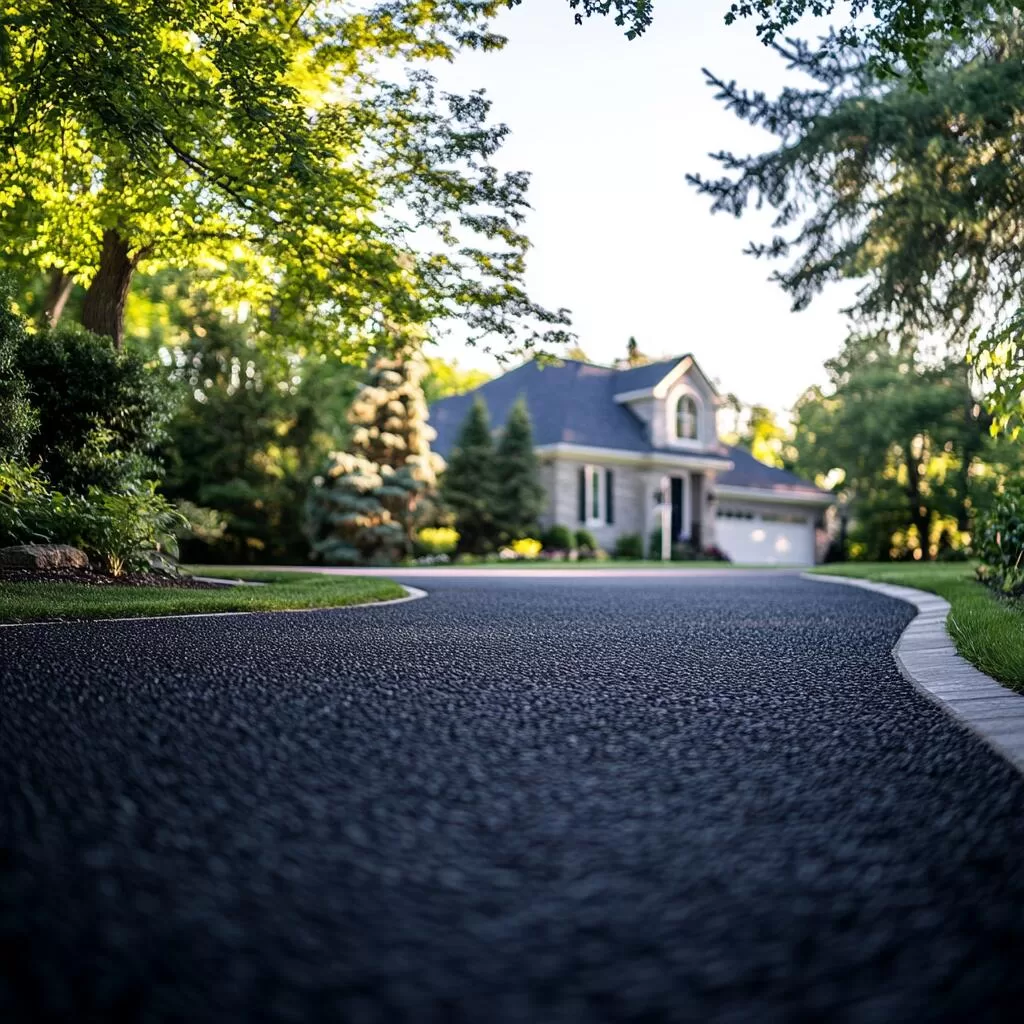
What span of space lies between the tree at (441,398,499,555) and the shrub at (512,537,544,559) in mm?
541

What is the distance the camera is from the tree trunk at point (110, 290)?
1134 centimetres

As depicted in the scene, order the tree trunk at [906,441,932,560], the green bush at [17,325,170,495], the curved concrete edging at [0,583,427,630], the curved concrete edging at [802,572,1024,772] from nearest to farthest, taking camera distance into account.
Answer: the curved concrete edging at [802,572,1024,772], the curved concrete edging at [0,583,427,630], the green bush at [17,325,170,495], the tree trunk at [906,441,932,560]

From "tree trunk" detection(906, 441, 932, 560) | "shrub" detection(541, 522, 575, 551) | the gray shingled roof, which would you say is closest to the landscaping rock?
"shrub" detection(541, 522, 575, 551)

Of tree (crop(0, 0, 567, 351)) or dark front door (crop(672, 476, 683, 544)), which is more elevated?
tree (crop(0, 0, 567, 351))

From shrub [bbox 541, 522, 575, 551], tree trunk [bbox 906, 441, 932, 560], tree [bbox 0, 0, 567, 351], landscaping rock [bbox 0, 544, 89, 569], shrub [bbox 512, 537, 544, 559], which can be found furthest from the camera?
tree trunk [bbox 906, 441, 932, 560]

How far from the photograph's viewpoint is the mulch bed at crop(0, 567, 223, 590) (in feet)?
26.2

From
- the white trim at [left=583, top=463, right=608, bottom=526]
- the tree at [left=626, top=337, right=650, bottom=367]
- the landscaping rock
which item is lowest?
the landscaping rock

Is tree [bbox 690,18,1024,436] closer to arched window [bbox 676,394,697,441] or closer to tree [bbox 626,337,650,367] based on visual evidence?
arched window [bbox 676,394,697,441]

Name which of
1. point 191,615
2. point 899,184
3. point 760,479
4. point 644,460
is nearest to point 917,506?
point 760,479

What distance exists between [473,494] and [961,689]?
19529 mm

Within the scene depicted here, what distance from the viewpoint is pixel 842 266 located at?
40.2 feet

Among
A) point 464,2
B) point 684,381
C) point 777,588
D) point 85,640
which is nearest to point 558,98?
point 464,2

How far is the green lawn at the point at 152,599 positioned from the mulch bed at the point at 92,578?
344 mm

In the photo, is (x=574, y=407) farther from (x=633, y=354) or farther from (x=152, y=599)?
(x=152, y=599)
